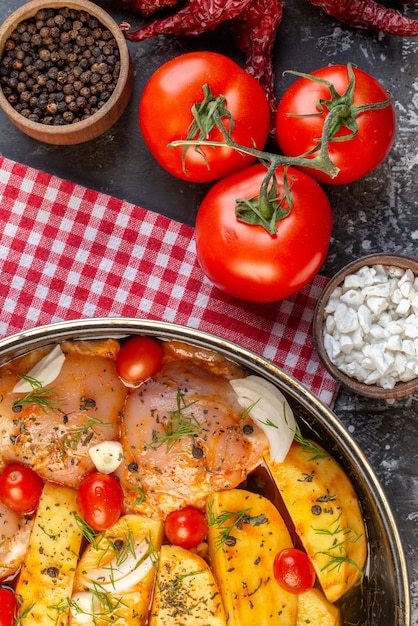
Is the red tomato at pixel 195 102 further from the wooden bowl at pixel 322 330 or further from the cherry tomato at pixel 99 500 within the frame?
the cherry tomato at pixel 99 500

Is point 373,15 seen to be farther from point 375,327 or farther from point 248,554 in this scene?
point 248,554

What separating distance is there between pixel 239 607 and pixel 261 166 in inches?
45.3

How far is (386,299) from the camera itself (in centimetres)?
197

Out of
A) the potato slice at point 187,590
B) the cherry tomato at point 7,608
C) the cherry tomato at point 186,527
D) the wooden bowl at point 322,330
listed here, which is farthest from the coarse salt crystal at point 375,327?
the cherry tomato at point 7,608

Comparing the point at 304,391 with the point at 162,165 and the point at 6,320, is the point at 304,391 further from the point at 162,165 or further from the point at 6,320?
the point at 6,320

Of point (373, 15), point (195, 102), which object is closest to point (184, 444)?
point (195, 102)

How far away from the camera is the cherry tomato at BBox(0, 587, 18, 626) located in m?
1.90

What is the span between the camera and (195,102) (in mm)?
1886

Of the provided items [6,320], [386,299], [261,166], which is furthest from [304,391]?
[6,320]

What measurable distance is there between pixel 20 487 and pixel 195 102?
1.09m

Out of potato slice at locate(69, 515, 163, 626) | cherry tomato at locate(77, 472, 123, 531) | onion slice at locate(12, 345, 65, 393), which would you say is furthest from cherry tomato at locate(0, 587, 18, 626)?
onion slice at locate(12, 345, 65, 393)

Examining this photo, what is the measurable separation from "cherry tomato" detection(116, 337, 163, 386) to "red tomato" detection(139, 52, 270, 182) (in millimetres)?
474

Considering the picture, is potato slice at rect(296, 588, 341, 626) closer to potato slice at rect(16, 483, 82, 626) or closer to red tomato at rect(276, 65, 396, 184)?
potato slice at rect(16, 483, 82, 626)

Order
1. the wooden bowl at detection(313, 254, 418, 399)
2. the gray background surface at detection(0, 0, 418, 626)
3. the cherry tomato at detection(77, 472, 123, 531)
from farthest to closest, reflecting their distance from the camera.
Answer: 1. the gray background surface at detection(0, 0, 418, 626)
2. the wooden bowl at detection(313, 254, 418, 399)
3. the cherry tomato at detection(77, 472, 123, 531)
